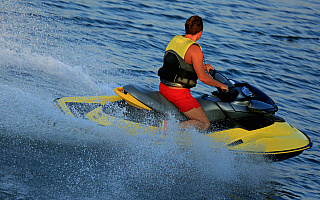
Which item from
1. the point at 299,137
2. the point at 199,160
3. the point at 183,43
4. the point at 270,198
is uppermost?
the point at 183,43

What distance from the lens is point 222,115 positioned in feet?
14.3

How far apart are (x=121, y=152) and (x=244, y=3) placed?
1347cm

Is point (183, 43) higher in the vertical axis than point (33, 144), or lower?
higher

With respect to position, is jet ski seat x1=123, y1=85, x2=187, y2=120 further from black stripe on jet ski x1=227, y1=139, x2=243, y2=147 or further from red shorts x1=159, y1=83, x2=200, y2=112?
black stripe on jet ski x1=227, y1=139, x2=243, y2=147

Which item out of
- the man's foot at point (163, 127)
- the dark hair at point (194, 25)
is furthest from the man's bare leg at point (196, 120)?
the dark hair at point (194, 25)

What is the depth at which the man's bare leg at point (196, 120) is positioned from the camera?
408 centimetres

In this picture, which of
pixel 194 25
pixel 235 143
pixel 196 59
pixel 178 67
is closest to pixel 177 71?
pixel 178 67

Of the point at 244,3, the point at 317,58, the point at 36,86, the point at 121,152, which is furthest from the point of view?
the point at 244,3

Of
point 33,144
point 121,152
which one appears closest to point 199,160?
point 121,152

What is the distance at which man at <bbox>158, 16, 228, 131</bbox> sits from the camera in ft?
12.8

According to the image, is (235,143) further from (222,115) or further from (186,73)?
(186,73)

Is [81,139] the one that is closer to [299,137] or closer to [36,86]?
[36,86]

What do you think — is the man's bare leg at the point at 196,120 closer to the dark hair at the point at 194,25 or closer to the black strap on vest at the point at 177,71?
the black strap on vest at the point at 177,71

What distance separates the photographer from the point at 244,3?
1596cm
